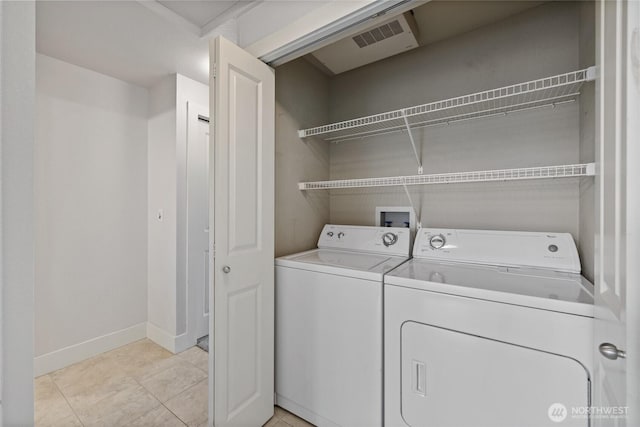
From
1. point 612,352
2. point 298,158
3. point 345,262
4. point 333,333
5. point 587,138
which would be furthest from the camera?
point 298,158

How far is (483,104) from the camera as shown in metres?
1.70

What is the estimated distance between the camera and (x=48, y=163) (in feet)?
6.98

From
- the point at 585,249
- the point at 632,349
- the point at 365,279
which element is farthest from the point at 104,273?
the point at 585,249

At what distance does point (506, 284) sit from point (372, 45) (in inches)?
68.5

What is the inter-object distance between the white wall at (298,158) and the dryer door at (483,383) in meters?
1.05

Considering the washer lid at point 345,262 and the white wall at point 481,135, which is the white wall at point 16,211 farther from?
the white wall at point 481,135

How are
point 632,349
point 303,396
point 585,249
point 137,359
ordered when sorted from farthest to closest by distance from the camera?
point 137,359 < point 303,396 < point 585,249 < point 632,349

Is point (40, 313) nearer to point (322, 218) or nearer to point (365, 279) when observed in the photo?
point (322, 218)

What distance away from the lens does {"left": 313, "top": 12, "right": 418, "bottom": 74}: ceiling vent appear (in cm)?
176

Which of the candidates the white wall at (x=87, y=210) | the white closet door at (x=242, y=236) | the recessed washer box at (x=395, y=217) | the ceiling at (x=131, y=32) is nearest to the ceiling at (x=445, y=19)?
the white closet door at (x=242, y=236)

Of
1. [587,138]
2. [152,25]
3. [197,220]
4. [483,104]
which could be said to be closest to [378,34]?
[483,104]

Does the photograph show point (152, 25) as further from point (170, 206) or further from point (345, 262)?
point (345, 262)

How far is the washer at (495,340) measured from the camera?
0.98 meters

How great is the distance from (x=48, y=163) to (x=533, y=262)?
11.1 ft
